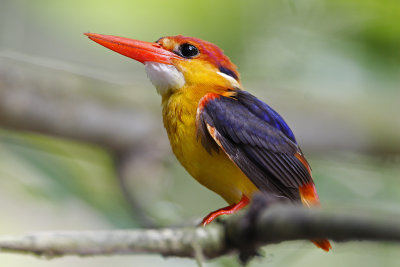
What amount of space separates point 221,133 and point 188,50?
0.51 metres

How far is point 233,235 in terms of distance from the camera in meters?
1.53

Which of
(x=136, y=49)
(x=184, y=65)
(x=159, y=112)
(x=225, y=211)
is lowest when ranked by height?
(x=159, y=112)

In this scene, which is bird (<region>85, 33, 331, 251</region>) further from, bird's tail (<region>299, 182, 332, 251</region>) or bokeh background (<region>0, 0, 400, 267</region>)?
bokeh background (<region>0, 0, 400, 267</region>)

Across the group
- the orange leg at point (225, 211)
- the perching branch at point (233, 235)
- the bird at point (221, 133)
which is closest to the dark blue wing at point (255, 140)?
the bird at point (221, 133)

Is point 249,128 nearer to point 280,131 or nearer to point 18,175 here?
point 280,131

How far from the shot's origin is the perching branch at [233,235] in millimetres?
1005

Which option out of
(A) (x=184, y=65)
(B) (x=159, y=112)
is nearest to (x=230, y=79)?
(A) (x=184, y=65)

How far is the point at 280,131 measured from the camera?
7.41ft

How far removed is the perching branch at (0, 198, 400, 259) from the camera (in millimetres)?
1005

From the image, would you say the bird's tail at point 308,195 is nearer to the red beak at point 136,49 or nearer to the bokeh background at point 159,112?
the red beak at point 136,49

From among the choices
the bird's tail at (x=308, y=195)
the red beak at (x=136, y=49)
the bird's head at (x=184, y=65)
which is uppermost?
the red beak at (x=136, y=49)

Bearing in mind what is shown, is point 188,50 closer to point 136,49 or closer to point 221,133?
point 136,49

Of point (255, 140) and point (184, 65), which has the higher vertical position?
point (184, 65)

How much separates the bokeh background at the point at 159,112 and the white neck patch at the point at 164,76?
0.89 metres
